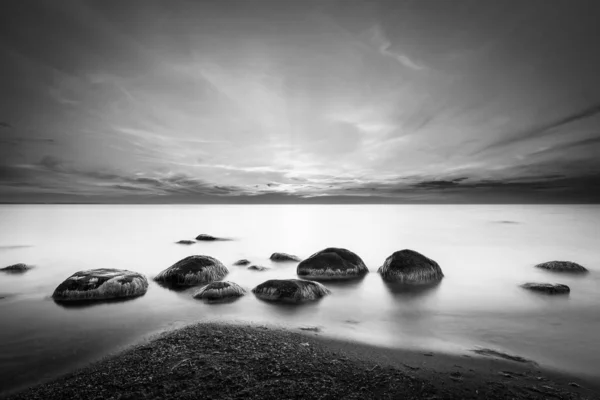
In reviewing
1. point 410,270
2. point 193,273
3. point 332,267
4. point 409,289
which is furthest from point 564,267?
point 193,273

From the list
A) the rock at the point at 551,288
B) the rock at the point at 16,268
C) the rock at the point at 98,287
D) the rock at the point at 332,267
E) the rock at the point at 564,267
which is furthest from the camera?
the rock at the point at 564,267

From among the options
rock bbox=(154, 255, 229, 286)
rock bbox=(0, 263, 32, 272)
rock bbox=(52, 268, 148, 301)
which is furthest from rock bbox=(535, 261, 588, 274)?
rock bbox=(0, 263, 32, 272)

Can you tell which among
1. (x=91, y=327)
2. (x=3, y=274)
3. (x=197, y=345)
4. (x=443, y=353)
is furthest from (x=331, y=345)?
(x=3, y=274)

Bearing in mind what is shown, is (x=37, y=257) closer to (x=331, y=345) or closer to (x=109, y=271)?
(x=109, y=271)

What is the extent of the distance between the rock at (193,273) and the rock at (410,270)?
872cm

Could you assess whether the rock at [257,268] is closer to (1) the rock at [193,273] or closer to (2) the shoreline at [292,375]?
(1) the rock at [193,273]

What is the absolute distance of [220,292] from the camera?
39.5ft

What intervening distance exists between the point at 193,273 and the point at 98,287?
12.5 feet

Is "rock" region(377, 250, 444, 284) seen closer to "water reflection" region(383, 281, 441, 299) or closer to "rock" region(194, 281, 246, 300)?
"water reflection" region(383, 281, 441, 299)

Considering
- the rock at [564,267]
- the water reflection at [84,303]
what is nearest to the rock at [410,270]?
the rock at [564,267]

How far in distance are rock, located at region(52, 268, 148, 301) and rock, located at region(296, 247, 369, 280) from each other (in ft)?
26.3

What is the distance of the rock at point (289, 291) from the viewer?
11633mm

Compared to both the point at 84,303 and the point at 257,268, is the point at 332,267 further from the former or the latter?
the point at 84,303

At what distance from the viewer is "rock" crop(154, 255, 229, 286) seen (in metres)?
14.2
